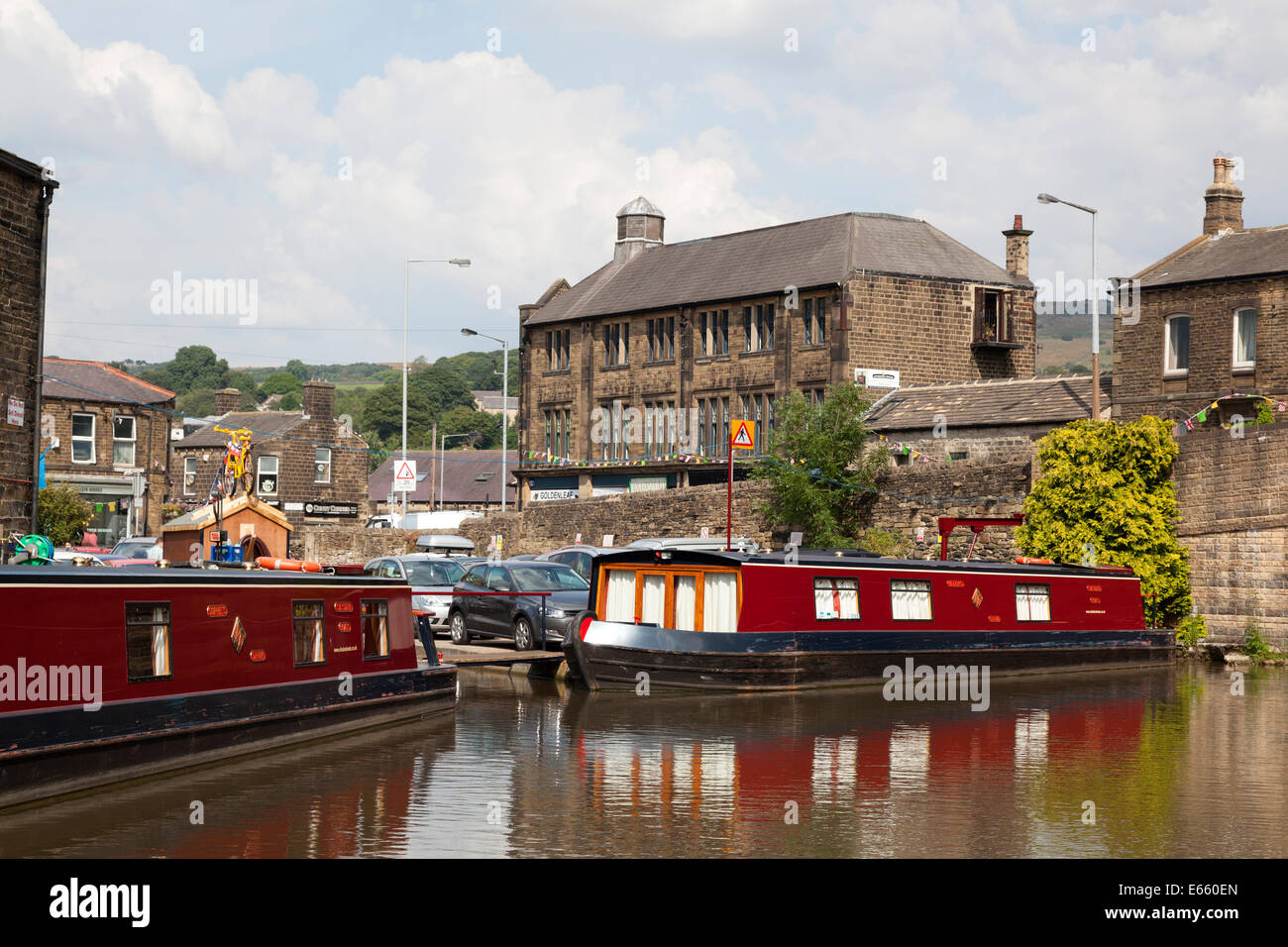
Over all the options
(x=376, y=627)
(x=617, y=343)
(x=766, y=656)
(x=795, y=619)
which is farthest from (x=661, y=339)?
(x=376, y=627)

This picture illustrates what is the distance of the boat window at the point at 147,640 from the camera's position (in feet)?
42.1

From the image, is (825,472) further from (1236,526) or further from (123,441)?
(123,441)

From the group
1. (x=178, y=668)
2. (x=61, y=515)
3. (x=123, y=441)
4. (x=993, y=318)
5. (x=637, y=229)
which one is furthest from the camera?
(x=637, y=229)

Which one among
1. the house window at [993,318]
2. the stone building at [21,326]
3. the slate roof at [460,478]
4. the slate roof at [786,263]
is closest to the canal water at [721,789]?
the stone building at [21,326]

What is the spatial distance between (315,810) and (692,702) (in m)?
8.84

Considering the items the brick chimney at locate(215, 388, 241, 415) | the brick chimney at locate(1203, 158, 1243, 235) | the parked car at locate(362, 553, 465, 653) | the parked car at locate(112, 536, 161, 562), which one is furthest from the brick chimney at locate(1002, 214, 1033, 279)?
the brick chimney at locate(215, 388, 241, 415)

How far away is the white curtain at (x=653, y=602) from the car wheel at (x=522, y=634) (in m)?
3.58

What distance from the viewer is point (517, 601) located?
24375 millimetres

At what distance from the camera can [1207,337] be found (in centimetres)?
3350

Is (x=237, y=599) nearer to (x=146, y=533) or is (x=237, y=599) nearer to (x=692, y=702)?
(x=692, y=702)

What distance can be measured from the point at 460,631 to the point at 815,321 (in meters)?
21.4

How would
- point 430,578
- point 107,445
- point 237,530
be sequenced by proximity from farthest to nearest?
1. point 107,445
2. point 430,578
3. point 237,530

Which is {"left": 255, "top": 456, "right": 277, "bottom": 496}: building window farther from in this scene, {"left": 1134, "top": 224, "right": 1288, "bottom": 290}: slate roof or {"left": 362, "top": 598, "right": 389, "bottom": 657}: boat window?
{"left": 362, "top": 598, "right": 389, "bottom": 657}: boat window

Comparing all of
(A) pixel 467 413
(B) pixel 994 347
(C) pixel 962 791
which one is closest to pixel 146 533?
(B) pixel 994 347
